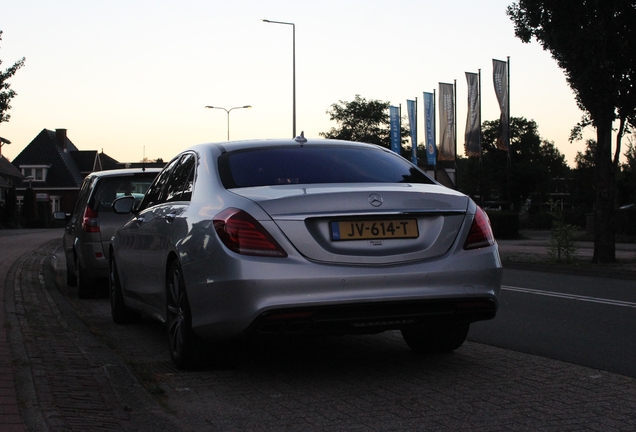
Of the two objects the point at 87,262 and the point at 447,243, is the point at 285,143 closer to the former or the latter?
the point at 447,243

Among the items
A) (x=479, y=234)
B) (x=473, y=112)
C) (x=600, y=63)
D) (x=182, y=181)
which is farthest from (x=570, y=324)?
(x=473, y=112)

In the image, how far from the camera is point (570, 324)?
8.86m

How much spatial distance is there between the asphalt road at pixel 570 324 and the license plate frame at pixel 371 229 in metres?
1.93

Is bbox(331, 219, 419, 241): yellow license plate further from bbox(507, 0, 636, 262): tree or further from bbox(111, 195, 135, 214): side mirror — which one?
bbox(507, 0, 636, 262): tree

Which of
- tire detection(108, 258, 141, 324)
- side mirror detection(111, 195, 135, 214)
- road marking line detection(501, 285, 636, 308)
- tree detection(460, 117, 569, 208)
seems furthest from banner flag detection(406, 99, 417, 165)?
tree detection(460, 117, 569, 208)

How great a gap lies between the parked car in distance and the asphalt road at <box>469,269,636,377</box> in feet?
16.3

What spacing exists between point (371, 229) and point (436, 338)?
1659 mm

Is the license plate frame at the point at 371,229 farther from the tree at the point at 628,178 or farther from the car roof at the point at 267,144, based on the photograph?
the tree at the point at 628,178

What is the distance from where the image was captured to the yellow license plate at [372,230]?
215 inches

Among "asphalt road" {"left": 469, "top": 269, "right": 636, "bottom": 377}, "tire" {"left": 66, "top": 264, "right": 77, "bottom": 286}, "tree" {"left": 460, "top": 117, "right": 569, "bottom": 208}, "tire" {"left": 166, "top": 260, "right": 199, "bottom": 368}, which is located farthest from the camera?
"tree" {"left": 460, "top": 117, "right": 569, "bottom": 208}

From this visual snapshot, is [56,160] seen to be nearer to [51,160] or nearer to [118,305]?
[51,160]

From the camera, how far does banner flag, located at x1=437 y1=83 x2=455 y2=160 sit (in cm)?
3978

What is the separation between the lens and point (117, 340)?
7938mm

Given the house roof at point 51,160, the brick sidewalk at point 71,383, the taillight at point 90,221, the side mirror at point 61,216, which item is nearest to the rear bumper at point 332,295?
the brick sidewalk at point 71,383
